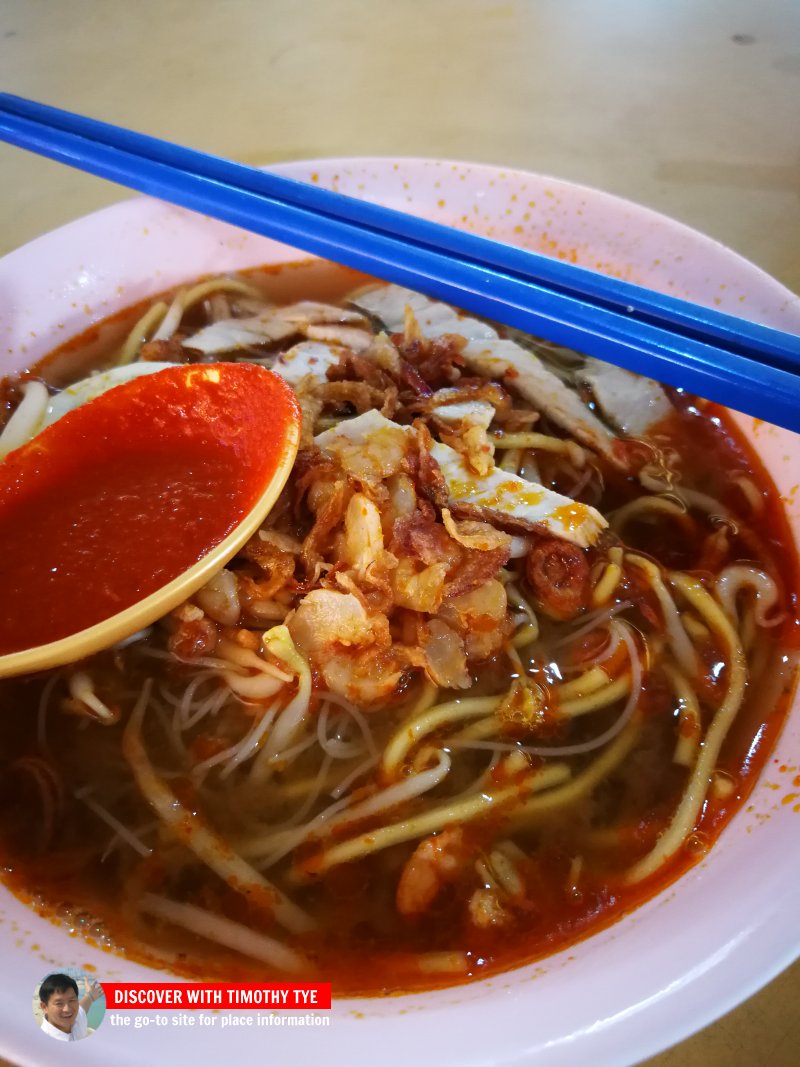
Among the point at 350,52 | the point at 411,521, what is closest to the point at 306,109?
the point at 350,52

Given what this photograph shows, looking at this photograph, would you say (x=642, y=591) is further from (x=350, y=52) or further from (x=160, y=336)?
(x=350, y=52)

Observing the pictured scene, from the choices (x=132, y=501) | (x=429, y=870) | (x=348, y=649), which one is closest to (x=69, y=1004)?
(x=429, y=870)

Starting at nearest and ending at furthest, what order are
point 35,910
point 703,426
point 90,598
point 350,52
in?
point 35,910
point 90,598
point 703,426
point 350,52

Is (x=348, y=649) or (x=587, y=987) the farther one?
(x=348, y=649)

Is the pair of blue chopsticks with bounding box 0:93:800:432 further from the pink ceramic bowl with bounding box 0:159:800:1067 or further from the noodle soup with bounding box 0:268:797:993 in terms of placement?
the pink ceramic bowl with bounding box 0:159:800:1067

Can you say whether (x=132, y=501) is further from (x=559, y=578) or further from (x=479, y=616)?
(x=559, y=578)
